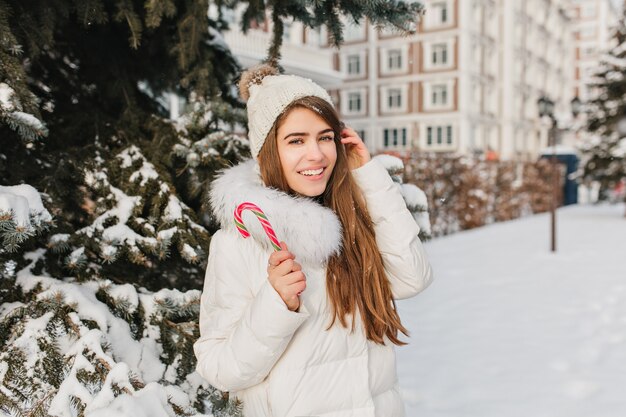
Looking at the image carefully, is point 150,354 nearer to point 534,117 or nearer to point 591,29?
point 534,117

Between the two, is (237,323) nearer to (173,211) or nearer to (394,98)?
(173,211)

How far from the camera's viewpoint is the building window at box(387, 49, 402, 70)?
3803 cm

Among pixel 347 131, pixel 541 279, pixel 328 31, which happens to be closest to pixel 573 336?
pixel 541 279

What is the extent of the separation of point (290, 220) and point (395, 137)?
38060mm

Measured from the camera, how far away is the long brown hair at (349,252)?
1.63m

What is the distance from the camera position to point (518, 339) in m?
4.77

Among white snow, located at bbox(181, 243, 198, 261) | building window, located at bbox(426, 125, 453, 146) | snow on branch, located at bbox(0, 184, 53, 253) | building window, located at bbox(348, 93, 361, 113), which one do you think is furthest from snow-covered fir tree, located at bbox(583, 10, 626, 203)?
building window, located at bbox(348, 93, 361, 113)

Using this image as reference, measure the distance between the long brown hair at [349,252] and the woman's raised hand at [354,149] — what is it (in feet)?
0.13

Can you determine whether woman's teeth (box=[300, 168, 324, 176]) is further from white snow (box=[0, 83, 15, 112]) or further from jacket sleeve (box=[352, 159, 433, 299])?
white snow (box=[0, 83, 15, 112])

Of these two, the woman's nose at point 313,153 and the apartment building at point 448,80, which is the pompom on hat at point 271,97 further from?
the apartment building at point 448,80

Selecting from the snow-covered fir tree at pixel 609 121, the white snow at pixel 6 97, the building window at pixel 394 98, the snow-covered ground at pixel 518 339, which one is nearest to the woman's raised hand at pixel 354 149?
the white snow at pixel 6 97

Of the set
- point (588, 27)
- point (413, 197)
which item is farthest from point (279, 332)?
point (588, 27)

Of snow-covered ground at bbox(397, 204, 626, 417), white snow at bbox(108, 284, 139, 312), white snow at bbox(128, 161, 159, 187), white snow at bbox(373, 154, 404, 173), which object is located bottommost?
snow-covered ground at bbox(397, 204, 626, 417)

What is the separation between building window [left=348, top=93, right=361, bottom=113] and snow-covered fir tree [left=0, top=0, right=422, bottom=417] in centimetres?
3743
